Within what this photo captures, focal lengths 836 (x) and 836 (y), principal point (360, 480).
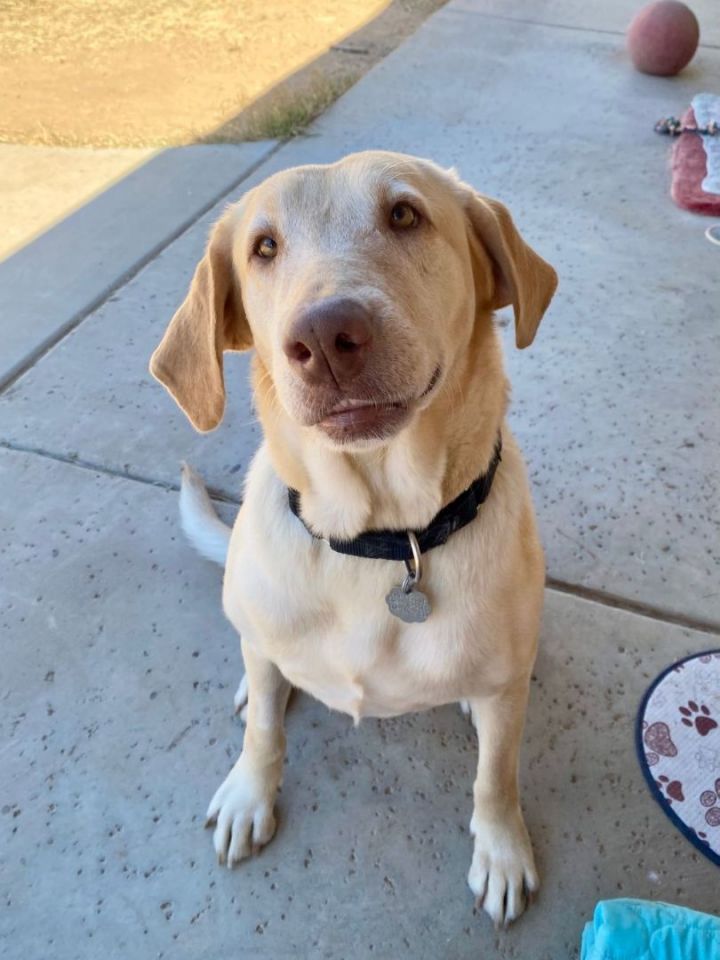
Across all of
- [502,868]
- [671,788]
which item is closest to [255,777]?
[502,868]

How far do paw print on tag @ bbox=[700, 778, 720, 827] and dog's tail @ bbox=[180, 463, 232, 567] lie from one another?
1.40 meters

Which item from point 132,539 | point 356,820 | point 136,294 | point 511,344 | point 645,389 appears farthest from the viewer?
point 136,294

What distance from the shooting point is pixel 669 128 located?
4.73 metres

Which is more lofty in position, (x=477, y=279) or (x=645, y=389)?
(x=477, y=279)

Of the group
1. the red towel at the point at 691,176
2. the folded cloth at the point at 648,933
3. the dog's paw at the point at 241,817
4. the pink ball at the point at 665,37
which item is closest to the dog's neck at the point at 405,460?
the dog's paw at the point at 241,817

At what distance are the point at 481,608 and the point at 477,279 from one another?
0.68 metres

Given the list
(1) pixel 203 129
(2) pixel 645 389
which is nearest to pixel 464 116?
(1) pixel 203 129

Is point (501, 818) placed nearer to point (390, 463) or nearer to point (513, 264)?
Answer: point (390, 463)

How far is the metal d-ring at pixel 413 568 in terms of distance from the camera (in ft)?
5.41

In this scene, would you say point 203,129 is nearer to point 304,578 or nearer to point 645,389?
point 645,389

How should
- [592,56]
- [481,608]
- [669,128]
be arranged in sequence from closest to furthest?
1. [481,608]
2. [669,128]
3. [592,56]

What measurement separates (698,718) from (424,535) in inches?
40.8

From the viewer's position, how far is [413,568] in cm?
165

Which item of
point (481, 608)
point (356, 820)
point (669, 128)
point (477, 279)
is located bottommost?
point (356, 820)
